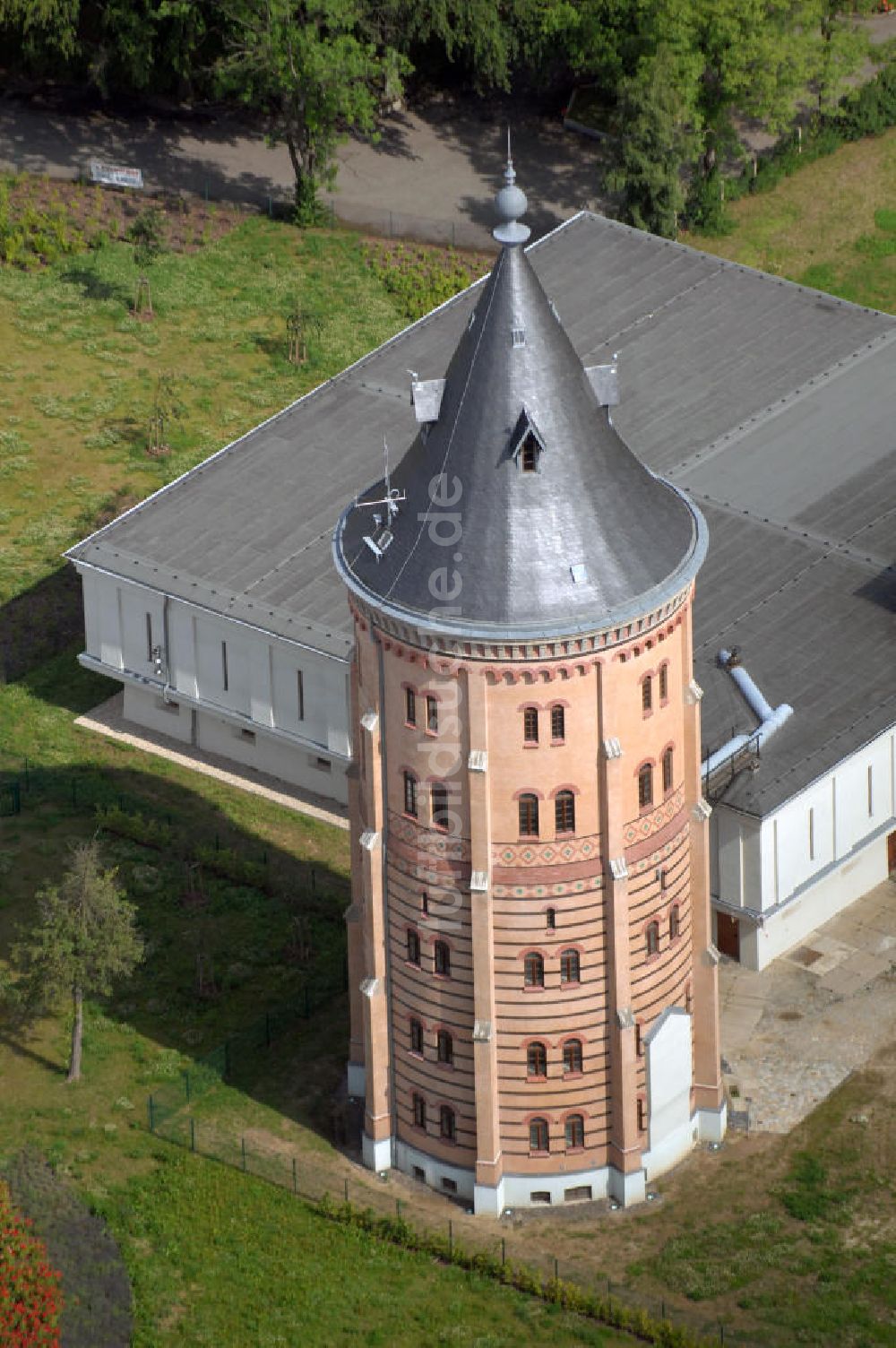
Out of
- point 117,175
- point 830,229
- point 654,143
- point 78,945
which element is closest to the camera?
point 78,945

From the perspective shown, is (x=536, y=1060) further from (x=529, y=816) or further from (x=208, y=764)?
(x=208, y=764)

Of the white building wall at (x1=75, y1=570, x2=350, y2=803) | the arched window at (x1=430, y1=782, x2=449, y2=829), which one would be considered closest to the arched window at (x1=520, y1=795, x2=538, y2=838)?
the arched window at (x1=430, y1=782, x2=449, y2=829)

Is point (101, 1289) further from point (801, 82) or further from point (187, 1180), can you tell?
point (801, 82)

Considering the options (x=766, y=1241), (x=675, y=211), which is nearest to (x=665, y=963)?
(x=766, y=1241)

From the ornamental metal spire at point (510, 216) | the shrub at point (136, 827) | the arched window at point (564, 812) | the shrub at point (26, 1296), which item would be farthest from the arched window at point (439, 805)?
the shrub at point (136, 827)

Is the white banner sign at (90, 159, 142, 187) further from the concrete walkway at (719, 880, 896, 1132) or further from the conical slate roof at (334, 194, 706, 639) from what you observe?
the conical slate roof at (334, 194, 706, 639)

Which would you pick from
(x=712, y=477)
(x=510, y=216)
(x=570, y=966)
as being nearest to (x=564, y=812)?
(x=570, y=966)

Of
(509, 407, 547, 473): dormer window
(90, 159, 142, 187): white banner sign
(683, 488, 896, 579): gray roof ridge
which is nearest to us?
(509, 407, 547, 473): dormer window

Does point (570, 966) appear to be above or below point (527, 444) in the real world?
below
